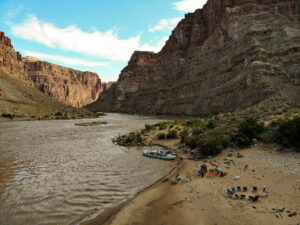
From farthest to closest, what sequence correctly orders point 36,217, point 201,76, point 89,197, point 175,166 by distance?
point 201,76
point 175,166
point 89,197
point 36,217

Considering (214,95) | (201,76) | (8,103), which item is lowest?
(8,103)

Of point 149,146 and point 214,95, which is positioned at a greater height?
point 214,95

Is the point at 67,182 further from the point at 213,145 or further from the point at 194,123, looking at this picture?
the point at 194,123

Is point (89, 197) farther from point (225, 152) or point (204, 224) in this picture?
point (225, 152)

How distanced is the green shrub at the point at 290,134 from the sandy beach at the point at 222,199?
92 cm

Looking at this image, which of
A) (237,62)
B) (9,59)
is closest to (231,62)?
(237,62)

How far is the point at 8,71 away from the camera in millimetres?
90062

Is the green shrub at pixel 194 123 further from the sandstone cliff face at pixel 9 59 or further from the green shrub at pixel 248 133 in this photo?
the sandstone cliff face at pixel 9 59

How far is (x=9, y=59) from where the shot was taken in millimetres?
93438

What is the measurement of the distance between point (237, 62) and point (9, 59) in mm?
106237

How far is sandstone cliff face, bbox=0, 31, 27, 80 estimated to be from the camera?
8878cm

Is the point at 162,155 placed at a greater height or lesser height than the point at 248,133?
lesser

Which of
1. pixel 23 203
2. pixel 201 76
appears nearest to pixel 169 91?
pixel 201 76

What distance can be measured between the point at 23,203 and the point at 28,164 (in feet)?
21.0
